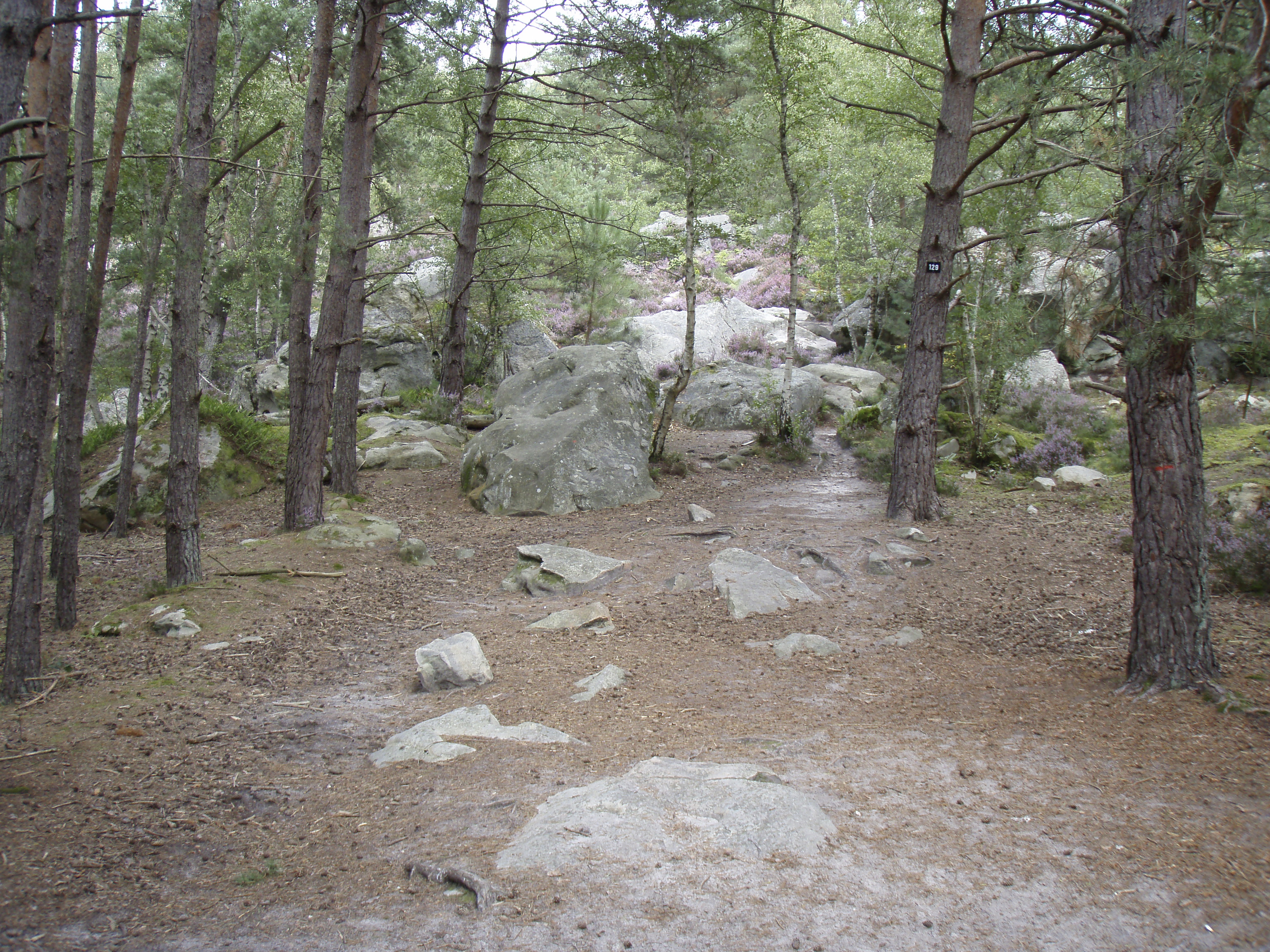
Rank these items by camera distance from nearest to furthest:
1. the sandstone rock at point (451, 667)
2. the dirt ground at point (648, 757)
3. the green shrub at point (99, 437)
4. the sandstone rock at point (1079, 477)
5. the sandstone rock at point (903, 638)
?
the dirt ground at point (648, 757)
the sandstone rock at point (451, 667)
the sandstone rock at point (903, 638)
the sandstone rock at point (1079, 477)
the green shrub at point (99, 437)

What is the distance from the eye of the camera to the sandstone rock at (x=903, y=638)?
18.2ft

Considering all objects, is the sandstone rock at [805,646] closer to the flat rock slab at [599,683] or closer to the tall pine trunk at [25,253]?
the flat rock slab at [599,683]

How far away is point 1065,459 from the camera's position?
450 inches

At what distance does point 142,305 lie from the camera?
8.54 metres

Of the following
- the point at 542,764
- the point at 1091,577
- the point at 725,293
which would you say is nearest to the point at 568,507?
the point at 1091,577

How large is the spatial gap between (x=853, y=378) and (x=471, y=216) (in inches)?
379

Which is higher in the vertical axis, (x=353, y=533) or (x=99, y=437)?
(x=99, y=437)

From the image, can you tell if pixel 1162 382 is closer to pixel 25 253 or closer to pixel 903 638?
pixel 903 638

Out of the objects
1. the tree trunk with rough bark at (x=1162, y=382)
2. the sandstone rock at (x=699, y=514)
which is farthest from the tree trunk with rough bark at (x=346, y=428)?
the tree trunk with rough bark at (x=1162, y=382)

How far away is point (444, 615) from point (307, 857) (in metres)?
3.58

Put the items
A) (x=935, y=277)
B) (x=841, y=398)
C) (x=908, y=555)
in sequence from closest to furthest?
(x=908, y=555)
(x=935, y=277)
(x=841, y=398)

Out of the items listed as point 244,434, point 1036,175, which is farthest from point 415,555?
point 1036,175

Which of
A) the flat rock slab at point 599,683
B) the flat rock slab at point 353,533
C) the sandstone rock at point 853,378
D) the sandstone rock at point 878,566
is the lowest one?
the flat rock slab at point 599,683

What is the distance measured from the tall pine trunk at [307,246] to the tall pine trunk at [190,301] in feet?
4.81
